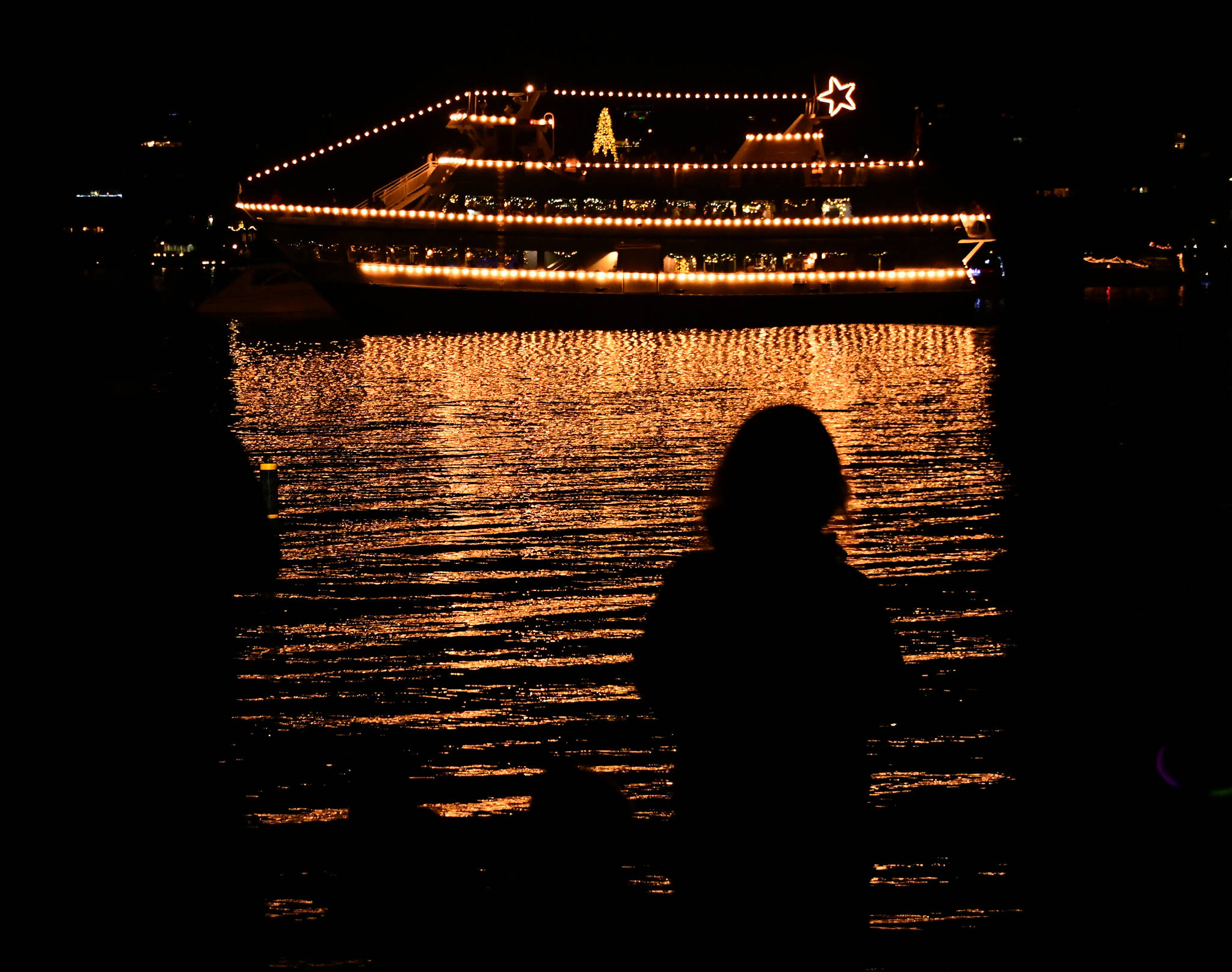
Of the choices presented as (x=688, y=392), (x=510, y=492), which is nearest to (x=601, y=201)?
(x=688, y=392)

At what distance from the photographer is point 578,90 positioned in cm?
4397

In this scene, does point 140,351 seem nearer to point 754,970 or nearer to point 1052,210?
point 754,970

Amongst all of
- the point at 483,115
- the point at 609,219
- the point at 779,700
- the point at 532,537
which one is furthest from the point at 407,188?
the point at 779,700

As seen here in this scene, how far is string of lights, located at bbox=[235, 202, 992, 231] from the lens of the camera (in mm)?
38125

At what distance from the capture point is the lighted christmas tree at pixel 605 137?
132 feet

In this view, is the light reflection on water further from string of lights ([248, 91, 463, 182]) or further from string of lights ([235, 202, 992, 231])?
string of lights ([248, 91, 463, 182])

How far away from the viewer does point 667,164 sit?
39875 mm

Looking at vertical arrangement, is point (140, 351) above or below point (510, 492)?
above

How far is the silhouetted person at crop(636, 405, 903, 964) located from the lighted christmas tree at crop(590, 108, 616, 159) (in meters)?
39.3

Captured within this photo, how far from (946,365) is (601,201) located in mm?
17552

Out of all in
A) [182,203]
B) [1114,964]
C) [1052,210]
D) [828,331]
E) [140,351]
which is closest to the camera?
[1114,964]

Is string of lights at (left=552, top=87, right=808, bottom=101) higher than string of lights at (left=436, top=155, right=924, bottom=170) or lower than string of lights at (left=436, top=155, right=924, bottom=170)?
higher

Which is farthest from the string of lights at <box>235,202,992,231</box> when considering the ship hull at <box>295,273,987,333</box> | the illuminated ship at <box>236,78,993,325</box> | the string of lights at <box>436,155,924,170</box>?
the ship hull at <box>295,273,987,333</box>

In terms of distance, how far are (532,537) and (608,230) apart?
2988cm
